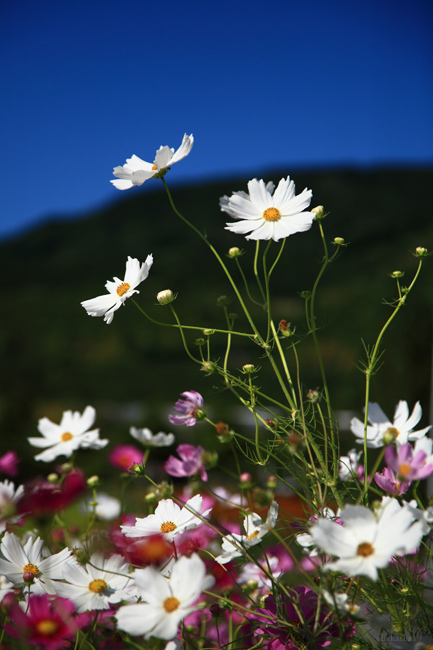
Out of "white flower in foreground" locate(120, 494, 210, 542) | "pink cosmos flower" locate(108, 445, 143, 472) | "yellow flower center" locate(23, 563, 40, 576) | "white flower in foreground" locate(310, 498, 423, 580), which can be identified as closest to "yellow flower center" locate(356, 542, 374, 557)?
"white flower in foreground" locate(310, 498, 423, 580)

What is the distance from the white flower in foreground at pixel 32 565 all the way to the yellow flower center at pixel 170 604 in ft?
0.39

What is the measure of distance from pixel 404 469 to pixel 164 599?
14 cm

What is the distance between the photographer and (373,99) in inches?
401

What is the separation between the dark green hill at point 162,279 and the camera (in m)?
8.13

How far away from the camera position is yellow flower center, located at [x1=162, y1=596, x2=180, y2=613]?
11.2 inches

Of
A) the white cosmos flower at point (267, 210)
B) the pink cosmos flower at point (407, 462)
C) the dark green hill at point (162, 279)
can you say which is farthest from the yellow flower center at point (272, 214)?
the dark green hill at point (162, 279)

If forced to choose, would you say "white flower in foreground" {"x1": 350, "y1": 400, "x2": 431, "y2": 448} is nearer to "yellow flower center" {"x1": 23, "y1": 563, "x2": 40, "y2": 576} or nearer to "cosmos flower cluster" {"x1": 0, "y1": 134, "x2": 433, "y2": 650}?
"cosmos flower cluster" {"x1": 0, "y1": 134, "x2": 433, "y2": 650}

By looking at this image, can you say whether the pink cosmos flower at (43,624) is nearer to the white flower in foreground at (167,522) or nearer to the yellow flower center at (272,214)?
the white flower in foreground at (167,522)

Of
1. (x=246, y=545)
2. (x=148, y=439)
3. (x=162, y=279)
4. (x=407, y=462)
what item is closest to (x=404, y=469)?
(x=407, y=462)

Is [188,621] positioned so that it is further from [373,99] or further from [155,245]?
[155,245]

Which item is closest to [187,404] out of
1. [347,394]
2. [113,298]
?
[113,298]

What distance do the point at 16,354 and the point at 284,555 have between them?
7331mm

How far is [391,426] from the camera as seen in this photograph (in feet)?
1.50

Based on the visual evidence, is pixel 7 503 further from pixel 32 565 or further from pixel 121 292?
pixel 121 292
